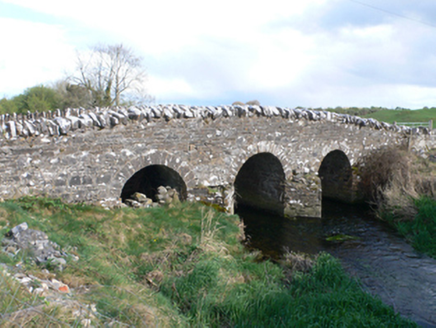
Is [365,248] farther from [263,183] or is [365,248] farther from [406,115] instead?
[406,115]

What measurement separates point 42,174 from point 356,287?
21.9 feet

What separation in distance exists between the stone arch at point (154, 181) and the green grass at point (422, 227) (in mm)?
6253

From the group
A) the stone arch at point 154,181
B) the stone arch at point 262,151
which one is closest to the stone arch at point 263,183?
the stone arch at point 262,151

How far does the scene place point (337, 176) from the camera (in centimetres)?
1504

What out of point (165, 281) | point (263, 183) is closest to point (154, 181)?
point (263, 183)

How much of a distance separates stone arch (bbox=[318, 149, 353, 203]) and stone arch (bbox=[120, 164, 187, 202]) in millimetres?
6758

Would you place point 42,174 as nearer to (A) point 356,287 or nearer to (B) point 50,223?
(B) point 50,223

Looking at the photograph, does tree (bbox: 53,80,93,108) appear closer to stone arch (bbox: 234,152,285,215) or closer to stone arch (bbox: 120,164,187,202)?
stone arch (bbox: 120,164,187,202)

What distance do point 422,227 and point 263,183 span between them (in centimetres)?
525

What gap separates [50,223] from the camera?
263 inches

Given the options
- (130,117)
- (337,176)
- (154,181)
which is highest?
(130,117)

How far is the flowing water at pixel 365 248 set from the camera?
667cm

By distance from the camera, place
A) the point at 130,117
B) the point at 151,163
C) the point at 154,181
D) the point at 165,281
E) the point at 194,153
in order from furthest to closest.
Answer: the point at 154,181
the point at 194,153
the point at 151,163
the point at 130,117
the point at 165,281

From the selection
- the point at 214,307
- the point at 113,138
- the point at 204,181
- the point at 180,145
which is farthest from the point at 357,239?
the point at 113,138
